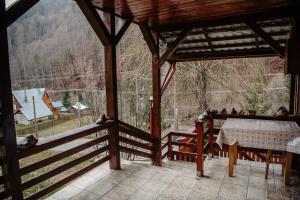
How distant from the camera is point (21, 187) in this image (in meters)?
2.20

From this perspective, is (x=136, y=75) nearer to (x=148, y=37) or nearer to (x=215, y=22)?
(x=148, y=37)

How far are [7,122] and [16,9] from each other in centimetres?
107

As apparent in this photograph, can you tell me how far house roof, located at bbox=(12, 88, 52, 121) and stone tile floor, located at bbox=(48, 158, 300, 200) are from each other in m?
1.99

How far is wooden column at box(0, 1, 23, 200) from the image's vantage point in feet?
6.42

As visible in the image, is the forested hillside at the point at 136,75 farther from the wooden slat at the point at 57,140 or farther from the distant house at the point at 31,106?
the wooden slat at the point at 57,140

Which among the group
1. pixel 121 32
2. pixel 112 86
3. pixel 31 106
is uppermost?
pixel 121 32

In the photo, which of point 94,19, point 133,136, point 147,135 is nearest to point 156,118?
point 147,135

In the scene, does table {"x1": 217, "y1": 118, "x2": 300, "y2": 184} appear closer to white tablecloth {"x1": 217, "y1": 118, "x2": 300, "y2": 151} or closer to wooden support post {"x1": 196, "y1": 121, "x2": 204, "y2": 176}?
white tablecloth {"x1": 217, "y1": 118, "x2": 300, "y2": 151}

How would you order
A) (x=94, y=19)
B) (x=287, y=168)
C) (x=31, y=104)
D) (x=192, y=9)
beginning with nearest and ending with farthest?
(x=94, y=19)
(x=287, y=168)
(x=192, y=9)
(x=31, y=104)

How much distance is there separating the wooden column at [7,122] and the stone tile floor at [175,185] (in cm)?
84

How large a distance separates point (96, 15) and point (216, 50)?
3040mm

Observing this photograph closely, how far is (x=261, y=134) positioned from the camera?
3.30 m

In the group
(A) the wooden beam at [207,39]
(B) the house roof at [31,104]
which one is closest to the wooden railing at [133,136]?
(B) the house roof at [31,104]

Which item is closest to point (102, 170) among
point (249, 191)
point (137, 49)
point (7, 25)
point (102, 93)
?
point (249, 191)
